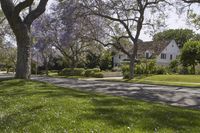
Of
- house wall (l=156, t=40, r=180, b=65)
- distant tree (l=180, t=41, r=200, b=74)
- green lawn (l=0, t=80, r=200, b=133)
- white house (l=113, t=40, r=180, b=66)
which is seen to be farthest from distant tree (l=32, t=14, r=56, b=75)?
green lawn (l=0, t=80, r=200, b=133)

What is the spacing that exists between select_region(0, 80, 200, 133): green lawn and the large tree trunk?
24.6 ft

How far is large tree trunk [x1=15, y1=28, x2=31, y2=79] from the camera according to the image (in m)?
19.6

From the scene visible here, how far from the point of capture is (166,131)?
7734mm

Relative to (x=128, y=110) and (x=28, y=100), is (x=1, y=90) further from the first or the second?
(x=128, y=110)

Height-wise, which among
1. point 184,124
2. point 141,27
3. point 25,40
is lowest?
point 184,124

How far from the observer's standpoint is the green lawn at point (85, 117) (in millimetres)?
7969

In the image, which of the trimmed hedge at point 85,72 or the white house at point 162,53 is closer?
the trimmed hedge at point 85,72

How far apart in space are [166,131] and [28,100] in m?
5.90

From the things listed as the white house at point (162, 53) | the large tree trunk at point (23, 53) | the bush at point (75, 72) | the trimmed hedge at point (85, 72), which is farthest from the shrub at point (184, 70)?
the large tree trunk at point (23, 53)

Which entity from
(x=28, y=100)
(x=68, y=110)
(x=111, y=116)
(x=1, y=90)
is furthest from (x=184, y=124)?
(x=1, y=90)

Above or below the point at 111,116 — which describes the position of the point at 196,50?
above

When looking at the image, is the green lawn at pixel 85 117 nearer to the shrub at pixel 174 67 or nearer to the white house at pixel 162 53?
the shrub at pixel 174 67

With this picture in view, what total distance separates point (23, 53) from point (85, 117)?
1164 centimetres

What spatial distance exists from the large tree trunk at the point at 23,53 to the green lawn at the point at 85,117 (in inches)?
295
